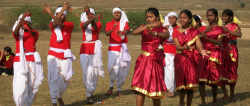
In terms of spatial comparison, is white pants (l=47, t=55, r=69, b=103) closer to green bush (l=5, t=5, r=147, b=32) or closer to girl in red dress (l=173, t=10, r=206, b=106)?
girl in red dress (l=173, t=10, r=206, b=106)

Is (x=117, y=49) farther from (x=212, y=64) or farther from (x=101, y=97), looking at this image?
(x=212, y=64)

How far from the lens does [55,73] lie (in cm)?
695

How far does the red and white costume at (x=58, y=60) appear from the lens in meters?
6.95

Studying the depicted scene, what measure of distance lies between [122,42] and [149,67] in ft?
9.99

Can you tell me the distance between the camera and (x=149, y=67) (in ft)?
18.9

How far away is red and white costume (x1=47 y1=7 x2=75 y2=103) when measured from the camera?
22.8ft

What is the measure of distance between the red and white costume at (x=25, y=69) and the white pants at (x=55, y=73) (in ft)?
1.37

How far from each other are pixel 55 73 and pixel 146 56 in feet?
7.41

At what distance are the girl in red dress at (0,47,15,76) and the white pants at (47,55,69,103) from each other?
18.7ft

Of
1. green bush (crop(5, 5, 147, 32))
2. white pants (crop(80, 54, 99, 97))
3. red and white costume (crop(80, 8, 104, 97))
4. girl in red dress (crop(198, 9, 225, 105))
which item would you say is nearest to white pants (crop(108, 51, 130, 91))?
red and white costume (crop(80, 8, 104, 97))

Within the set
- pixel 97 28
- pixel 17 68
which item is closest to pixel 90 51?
pixel 97 28

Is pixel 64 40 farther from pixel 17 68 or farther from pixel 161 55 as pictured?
pixel 161 55

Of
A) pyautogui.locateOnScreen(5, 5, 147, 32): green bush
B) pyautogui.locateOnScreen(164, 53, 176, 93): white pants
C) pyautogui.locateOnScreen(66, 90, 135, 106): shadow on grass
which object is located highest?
pyautogui.locateOnScreen(5, 5, 147, 32): green bush

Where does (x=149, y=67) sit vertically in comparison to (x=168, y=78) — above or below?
above
